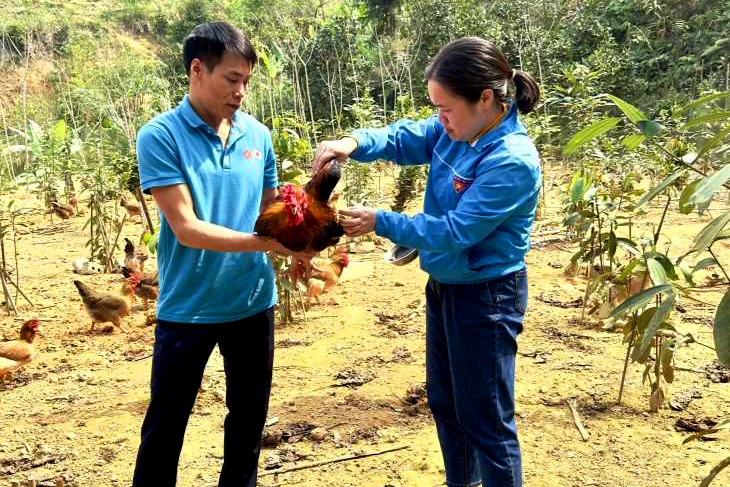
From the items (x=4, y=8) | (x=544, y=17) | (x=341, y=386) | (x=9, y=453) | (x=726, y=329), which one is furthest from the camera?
(x=4, y=8)

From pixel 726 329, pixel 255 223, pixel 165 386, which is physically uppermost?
pixel 255 223

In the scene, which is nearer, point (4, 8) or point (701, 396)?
point (701, 396)

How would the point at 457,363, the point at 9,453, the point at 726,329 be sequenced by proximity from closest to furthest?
1. the point at 726,329
2. the point at 457,363
3. the point at 9,453

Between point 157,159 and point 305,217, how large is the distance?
54 cm

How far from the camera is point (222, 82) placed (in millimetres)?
2254

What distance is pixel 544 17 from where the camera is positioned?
15188 mm

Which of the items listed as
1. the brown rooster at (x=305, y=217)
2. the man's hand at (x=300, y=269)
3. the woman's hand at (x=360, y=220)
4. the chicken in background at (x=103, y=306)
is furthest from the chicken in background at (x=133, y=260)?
the woman's hand at (x=360, y=220)

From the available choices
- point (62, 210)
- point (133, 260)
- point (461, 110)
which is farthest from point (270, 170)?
point (62, 210)

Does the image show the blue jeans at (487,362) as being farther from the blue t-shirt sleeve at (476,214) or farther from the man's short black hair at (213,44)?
the man's short black hair at (213,44)

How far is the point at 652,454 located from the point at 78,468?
108 inches

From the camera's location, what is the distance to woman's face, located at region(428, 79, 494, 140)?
7.07ft

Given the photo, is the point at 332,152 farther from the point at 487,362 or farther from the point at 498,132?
the point at 487,362

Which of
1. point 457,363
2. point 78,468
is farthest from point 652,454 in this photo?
point 78,468

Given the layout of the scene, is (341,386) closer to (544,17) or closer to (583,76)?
(583,76)
